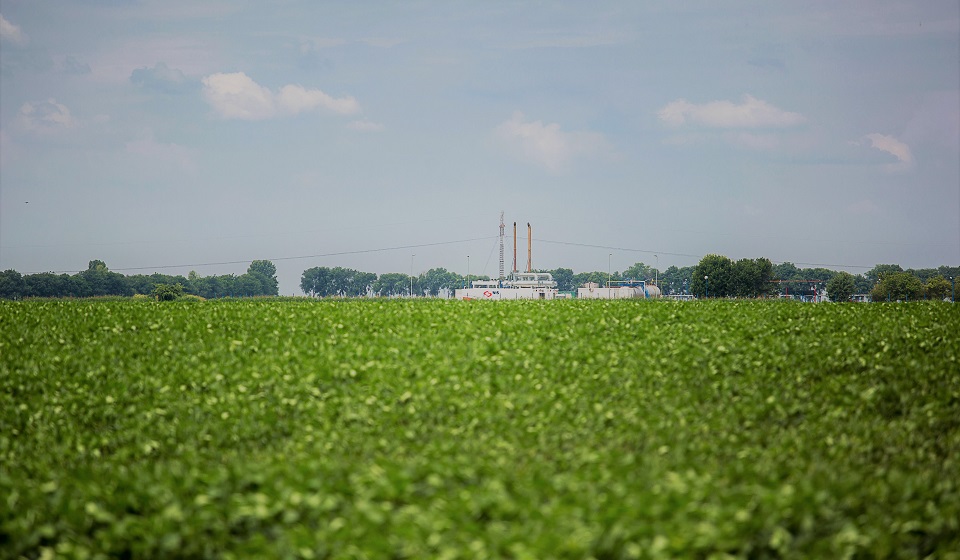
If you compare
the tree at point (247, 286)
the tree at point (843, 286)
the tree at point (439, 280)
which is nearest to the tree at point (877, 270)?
the tree at point (843, 286)

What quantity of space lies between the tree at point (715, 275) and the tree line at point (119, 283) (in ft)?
189

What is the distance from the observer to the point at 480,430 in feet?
42.9

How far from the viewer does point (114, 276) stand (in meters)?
113

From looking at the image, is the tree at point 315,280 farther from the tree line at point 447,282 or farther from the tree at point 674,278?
the tree at point 674,278

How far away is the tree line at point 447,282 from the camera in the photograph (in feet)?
322

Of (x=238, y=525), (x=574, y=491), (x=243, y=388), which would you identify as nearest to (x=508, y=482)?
(x=574, y=491)

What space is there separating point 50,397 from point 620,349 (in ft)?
39.4

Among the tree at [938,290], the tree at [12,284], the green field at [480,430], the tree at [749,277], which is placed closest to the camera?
the green field at [480,430]

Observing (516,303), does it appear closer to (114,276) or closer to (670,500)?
(670,500)

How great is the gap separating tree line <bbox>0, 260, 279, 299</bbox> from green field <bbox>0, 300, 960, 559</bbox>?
173ft

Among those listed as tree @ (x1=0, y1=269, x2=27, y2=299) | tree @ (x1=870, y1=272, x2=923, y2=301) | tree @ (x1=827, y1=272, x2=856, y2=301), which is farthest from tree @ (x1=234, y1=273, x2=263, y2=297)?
tree @ (x1=870, y1=272, x2=923, y2=301)

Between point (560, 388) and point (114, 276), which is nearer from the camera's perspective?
point (560, 388)

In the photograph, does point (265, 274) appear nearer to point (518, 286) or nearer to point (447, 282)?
point (447, 282)

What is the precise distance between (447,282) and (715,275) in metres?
77.3
